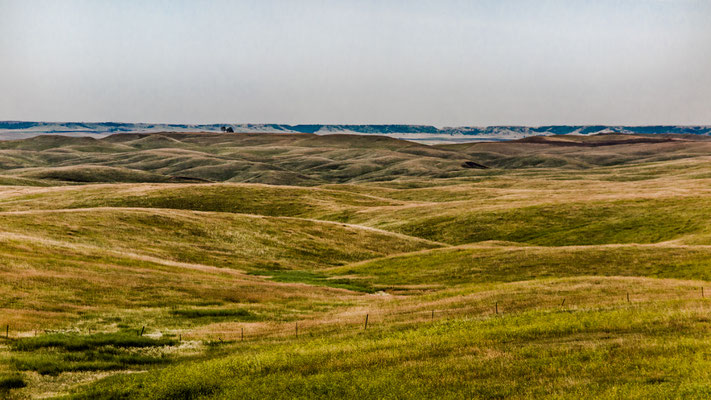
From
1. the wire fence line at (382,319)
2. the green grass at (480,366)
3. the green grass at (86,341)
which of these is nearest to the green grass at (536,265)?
the wire fence line at (382,319)

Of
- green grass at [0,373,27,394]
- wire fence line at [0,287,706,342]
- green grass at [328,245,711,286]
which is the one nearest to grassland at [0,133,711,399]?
green grass at [0,373,27,394]

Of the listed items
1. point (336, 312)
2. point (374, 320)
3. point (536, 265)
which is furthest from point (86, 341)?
point (536, 265)

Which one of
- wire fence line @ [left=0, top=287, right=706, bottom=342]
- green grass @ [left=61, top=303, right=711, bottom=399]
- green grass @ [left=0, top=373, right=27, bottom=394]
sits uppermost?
green grass @ [left=61, top=303, right=711, bottom=399]

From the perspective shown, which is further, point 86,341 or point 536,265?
point 536,265

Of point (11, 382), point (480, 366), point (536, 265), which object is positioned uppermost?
point (480, 366)

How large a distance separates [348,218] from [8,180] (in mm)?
135548

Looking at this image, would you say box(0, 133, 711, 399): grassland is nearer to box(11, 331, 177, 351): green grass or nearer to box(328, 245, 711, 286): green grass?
box(11, 331, 177, 351): green grass

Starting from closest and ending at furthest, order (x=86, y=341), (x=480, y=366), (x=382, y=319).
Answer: (x=480, y=366) → (x=86, y=341) → (x=382, y=319)

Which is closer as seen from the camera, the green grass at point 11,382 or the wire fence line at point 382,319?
the green grass at point 11,382

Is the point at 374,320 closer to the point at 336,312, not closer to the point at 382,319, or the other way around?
the point at 382,319

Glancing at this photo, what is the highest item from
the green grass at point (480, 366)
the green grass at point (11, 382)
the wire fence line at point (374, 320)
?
the green grass at point (480, 366)

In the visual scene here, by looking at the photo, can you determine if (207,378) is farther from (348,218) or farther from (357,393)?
(348,218)

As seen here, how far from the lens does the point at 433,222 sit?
115 meters

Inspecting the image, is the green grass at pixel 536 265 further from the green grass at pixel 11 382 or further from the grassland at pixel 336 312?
the green grass at pixel 11 382
